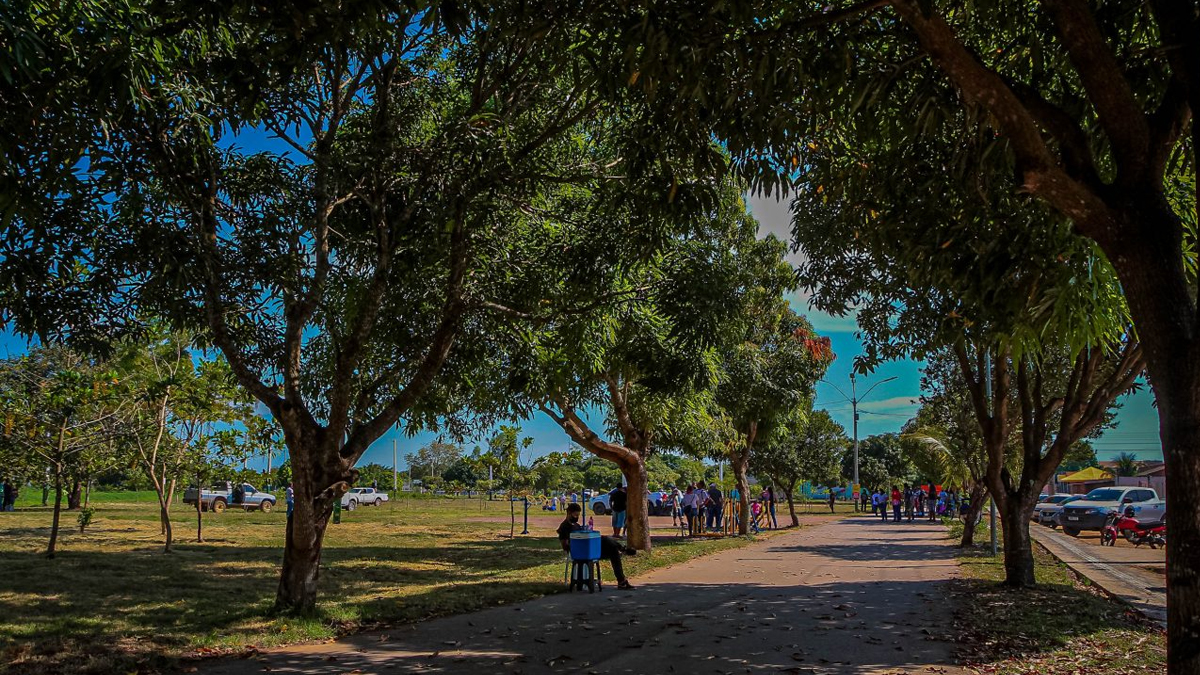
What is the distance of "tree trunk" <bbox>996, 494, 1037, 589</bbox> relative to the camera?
13445 millimetres

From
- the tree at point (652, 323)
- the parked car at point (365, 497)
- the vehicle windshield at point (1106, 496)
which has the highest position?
the tree at point (652, 323)

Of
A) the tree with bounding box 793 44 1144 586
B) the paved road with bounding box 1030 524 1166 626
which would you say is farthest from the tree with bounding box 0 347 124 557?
the paved road with bounding box 1030 524 1166 626

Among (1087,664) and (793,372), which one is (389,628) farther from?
(793,372)

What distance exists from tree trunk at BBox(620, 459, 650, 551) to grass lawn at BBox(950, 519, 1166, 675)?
7.64m

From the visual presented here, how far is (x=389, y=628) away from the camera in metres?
9.99

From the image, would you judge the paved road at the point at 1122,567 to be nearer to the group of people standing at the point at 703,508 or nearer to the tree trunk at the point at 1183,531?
the tree trunk at the point at 1183,531

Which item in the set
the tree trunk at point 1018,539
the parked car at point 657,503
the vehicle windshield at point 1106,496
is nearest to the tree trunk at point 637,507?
the tree trunk at point 1018,539

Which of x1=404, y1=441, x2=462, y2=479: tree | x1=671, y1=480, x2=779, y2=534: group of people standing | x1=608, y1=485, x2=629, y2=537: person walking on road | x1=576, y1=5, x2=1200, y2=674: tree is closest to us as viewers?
x1=576, y1=5, x2=1200, y2=674: tree

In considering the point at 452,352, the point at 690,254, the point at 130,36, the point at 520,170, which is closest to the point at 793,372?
the point at 690,254

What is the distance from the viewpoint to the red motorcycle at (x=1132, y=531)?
2485 centimetres

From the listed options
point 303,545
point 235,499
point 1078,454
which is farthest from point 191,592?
point 1078,454

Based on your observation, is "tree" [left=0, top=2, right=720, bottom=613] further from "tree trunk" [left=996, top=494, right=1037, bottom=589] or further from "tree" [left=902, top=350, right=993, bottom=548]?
"tree" [left=902, top=350, right=993, bottom=548]

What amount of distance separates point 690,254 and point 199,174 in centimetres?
692

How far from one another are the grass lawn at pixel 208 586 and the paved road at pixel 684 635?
31.6 inches
